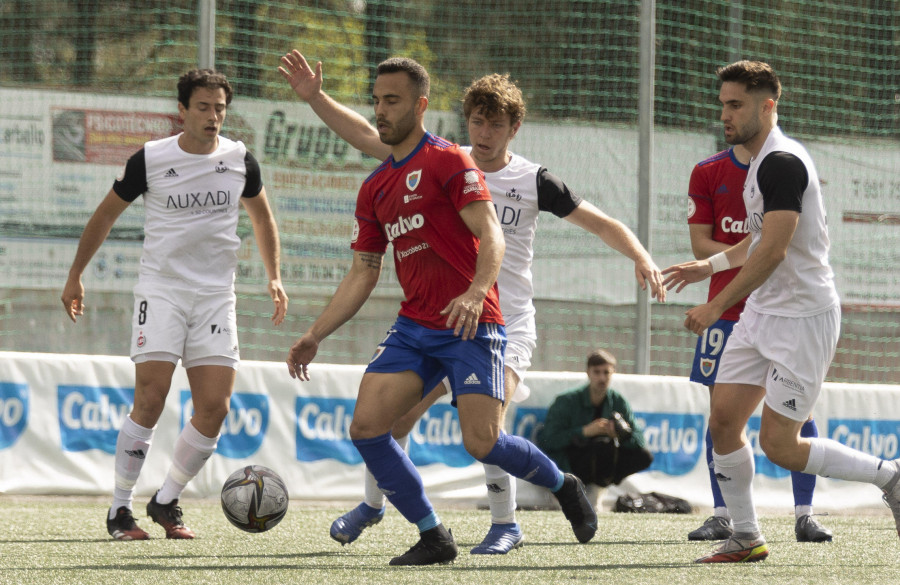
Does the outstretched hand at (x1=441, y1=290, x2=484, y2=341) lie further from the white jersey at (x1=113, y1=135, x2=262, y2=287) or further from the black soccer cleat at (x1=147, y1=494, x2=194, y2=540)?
the black soccer cleat at (x1=147, y1=494, x2=194, y2=540)

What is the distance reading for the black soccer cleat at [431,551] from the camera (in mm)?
5059

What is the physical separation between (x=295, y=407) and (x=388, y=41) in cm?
411

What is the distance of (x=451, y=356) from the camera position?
504cm

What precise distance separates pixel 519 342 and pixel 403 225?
1.15 m

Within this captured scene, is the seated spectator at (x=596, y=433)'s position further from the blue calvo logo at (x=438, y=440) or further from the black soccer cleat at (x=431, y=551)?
the black soccer cleat at (x=431, y=551)

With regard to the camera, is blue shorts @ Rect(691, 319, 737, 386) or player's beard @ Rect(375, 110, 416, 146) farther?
blue shorts @ Rect(691, 319, 737, 386)

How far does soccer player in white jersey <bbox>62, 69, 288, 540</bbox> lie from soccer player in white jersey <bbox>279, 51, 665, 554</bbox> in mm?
708

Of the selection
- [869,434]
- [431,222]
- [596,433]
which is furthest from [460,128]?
[431,222]

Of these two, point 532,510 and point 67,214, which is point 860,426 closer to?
point 532,510

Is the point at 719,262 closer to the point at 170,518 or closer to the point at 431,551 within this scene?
the point at 431,551

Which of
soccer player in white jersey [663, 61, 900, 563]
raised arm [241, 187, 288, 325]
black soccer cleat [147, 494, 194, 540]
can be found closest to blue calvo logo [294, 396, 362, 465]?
raised arm [241, 187, 288, 325]

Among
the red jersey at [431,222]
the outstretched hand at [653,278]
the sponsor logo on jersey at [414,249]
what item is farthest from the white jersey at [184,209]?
the outstretched hand at [653,278]

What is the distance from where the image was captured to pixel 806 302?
5.20 metres

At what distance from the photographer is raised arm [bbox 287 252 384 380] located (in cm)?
513
